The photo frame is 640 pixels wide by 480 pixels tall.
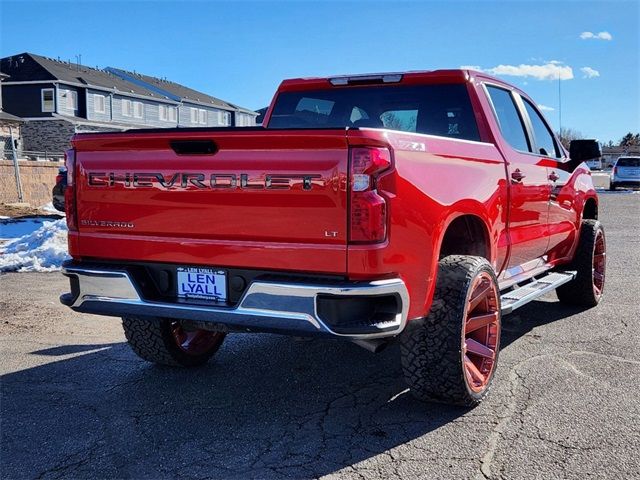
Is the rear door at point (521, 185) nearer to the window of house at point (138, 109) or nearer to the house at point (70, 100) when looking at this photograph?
the house at point (70, 100)

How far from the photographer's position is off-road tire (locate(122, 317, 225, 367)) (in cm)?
441

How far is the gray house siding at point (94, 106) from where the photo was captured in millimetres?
46031

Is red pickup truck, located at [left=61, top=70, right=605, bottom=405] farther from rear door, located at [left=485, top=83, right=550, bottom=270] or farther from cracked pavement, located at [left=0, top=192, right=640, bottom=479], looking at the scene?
cracked pavement, located at [left=0, top=192, right=640, bottom=479]

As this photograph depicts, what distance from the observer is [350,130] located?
3.08 meters

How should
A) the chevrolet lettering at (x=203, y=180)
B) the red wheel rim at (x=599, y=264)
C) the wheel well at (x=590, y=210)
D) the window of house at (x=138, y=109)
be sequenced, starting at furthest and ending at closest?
the window of house at (x=138, y=109), the wheel well at (x=590, y=210), the red wheel rim at (x=599, y=264), the chevrolet lettering at (x=203, y=180)

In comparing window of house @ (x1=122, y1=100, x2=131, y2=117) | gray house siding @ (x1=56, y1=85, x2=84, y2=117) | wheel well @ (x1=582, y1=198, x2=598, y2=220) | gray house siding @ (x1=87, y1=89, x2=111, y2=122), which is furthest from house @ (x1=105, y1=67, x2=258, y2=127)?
wheel well @ (x1=582, y1=198, x2=598, y2=220)

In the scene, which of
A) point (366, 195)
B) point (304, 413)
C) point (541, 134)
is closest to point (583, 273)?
point (541, 134)

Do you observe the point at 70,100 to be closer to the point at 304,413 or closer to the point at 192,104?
the point at 192,104

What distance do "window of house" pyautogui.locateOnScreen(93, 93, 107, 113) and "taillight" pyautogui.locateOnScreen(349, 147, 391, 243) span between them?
4726 cm

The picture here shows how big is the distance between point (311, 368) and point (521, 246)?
5.97 feet

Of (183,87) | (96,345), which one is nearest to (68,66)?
(183,87)

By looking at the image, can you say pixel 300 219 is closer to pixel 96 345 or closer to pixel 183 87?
pixel 96 345

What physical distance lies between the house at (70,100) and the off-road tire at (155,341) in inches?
1618

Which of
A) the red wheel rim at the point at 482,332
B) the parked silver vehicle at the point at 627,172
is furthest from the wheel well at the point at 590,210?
the parked silver vehicle at the point at 627,172
